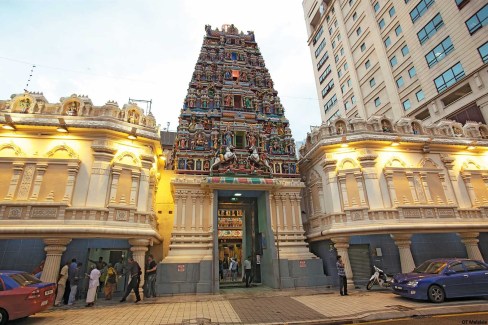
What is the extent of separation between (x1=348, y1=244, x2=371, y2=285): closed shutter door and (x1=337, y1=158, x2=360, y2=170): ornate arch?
16.7 ft

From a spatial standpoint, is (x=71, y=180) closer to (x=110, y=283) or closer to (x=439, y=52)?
(x=110, y=283)

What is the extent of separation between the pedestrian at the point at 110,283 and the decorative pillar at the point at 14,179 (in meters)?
6.13

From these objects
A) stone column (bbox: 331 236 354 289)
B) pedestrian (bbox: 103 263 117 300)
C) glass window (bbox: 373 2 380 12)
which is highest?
glass window (bbox: 373 2 380 12)

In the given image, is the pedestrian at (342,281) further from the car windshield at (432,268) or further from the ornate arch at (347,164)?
the ornate arch at (347,164)

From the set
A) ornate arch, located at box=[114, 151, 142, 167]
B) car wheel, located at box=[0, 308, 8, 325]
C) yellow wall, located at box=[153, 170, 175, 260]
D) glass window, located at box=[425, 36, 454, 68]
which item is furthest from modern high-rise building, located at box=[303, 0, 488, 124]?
car wheel, located at box=[0, 308, 8, 325]

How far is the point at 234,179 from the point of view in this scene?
16.4 meters

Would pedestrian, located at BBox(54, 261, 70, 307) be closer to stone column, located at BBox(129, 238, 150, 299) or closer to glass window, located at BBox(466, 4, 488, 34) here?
stone column, located at BBox(129, 238, 150, 299)

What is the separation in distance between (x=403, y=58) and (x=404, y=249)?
25.6 m

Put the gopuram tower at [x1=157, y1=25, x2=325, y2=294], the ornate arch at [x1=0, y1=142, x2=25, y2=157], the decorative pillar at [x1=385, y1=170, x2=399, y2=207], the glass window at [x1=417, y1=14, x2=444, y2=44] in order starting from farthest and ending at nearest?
the glass window at [x1=417, y1=14, x2=444, y2=44] → the decorative pillar at [x1=385, y1=170, x2=399, y2=207] → the gopuram tower at [x1=157, y1=25, x2=325, y2=294] → the ornate arch at [x1=0, y1=142, x2=25, y2=157]

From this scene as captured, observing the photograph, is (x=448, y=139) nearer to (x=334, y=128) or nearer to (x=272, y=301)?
(x=334, y=128)

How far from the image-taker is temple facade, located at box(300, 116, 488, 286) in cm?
1555

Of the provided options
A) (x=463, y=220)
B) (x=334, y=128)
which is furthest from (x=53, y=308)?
(x=463, y=220)

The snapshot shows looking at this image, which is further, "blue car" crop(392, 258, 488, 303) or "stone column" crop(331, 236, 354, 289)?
"stone column" crop(331, 236, 354, 289)

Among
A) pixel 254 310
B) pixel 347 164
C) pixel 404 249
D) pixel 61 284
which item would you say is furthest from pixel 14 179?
pixel 404 249
